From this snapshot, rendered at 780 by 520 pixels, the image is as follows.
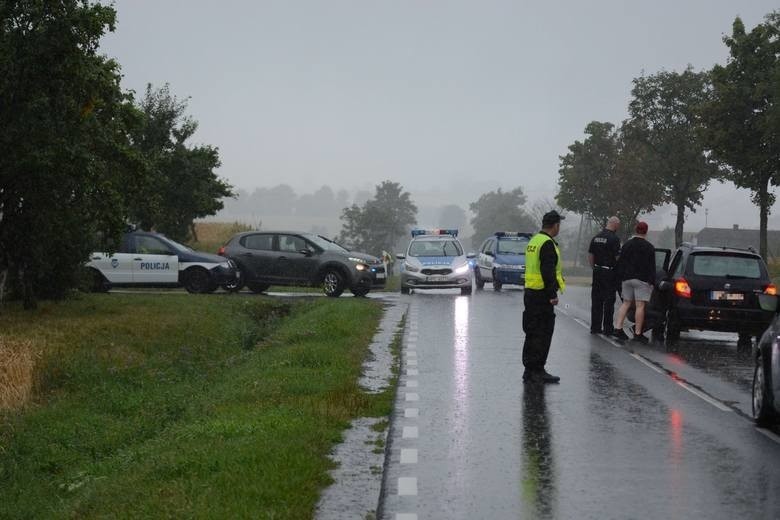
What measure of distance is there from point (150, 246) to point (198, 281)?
1526 mm

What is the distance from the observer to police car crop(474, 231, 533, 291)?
35781 mm

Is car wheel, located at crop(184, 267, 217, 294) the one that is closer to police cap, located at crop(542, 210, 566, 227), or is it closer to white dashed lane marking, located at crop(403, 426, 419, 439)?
police cap, located at crop(542, 210, 566, 227)


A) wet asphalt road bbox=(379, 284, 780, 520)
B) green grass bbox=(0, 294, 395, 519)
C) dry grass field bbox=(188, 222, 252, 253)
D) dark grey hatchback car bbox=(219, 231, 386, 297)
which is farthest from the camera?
dry grass field bbox=(188, 222, 252, 253)

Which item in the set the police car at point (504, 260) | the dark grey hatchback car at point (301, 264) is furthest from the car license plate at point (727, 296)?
the police car at point (504, 260)

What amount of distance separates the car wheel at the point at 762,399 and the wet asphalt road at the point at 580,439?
179 millimetres

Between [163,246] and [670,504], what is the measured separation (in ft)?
80.8

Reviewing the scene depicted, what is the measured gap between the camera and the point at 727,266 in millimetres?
19672

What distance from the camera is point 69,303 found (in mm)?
27672

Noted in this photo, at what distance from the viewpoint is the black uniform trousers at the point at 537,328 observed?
1456 cm

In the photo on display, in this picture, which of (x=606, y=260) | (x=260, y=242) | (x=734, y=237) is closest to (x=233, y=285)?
(x=260, y=242)

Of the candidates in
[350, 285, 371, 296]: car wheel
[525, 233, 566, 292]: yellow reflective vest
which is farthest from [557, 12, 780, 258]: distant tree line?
[525, 233, 566, 292]: yellow reflective vest

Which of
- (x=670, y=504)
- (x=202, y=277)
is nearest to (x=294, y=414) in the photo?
(x=670, y=504)

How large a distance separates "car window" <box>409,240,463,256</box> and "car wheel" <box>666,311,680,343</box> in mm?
14518

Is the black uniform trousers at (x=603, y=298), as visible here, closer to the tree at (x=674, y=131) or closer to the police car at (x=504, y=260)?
the police car at (x=504, y=260)
